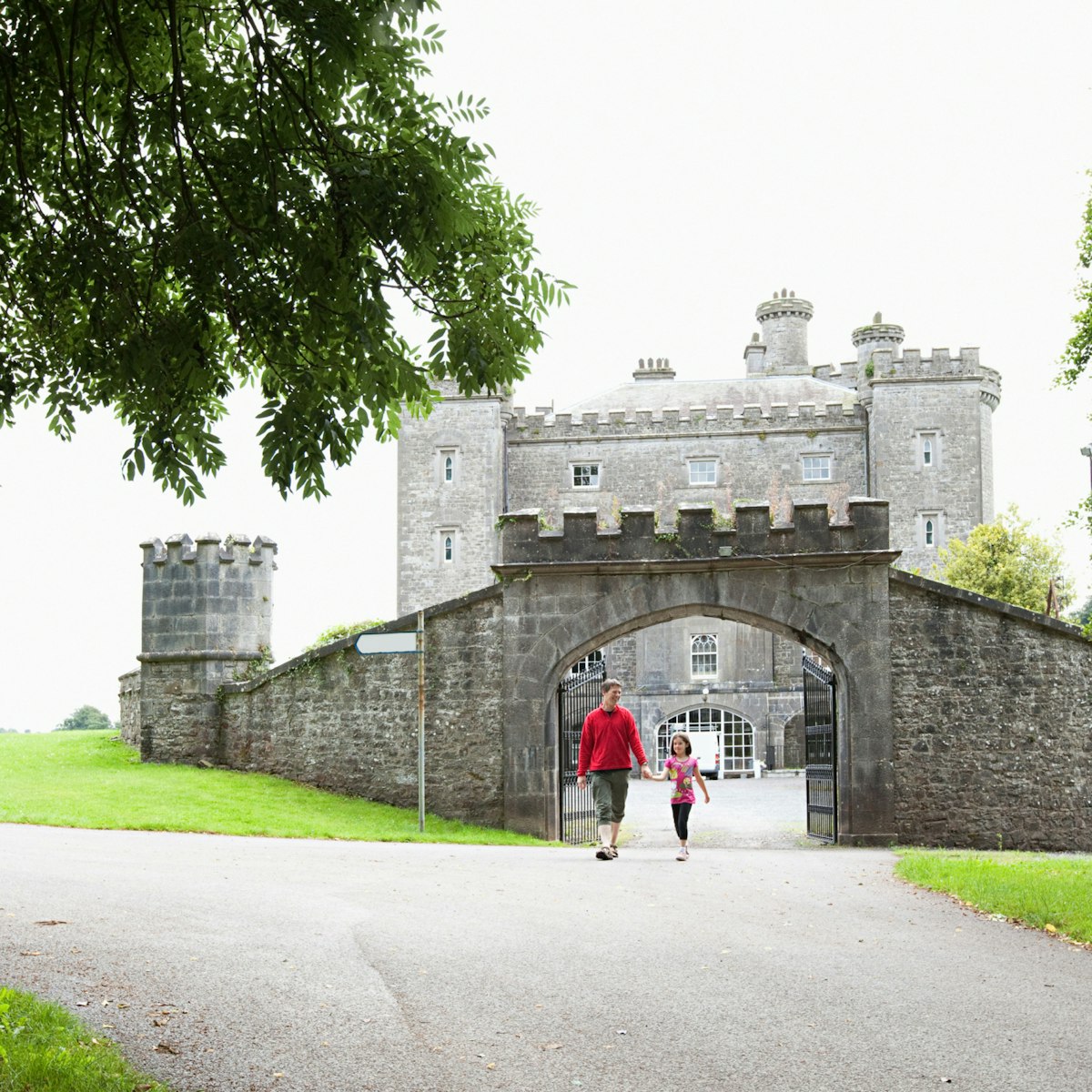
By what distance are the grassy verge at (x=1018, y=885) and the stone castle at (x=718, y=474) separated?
27869 mm

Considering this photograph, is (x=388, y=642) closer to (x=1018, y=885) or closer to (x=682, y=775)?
(x=682, y=775)

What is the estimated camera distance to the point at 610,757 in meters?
12.6

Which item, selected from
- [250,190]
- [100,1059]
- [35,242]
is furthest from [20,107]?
[100,1059]

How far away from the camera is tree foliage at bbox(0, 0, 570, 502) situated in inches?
241

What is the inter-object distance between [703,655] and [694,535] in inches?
1042

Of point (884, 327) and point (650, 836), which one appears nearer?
point (650, 836)

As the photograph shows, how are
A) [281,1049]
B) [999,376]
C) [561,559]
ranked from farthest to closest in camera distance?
[999,376], [561,559], [281,1049]

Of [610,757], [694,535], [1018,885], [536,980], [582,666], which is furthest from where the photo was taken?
[582,666]

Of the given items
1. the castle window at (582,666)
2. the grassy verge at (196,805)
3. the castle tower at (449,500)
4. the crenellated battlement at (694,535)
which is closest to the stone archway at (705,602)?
the crenellated battlement at (694,535)

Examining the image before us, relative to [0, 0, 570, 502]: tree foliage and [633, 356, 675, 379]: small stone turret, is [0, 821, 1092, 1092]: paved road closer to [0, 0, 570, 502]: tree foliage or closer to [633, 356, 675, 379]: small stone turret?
[0, 0, 570, 502]: tree foliage

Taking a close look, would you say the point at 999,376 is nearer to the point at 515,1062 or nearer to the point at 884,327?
the point at 884,327

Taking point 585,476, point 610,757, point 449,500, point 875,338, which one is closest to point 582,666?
point 610,757

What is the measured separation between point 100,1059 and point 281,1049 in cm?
72

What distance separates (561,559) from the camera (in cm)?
1636
